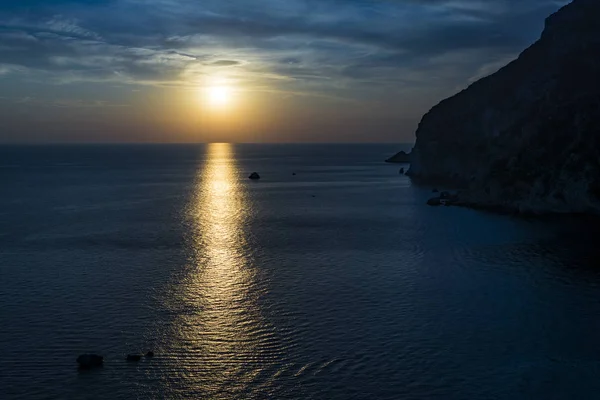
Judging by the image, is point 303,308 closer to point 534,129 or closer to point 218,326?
point 218,326

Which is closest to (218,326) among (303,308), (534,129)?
(303,308)

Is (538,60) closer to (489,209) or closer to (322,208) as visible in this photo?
(489,209)

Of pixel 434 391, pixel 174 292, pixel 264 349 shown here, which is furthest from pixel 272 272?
pixel 434 391

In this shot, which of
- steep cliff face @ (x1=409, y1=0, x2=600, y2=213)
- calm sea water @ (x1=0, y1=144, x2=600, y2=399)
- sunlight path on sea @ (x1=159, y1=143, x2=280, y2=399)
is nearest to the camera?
calm sea water @ (x1=0, y1=144, x2=600, y2=399)

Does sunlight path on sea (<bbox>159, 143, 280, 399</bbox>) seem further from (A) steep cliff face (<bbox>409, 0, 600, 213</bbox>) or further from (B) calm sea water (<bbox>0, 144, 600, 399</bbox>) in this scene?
(A) steep cliff face (<bbox>409, 0, 600, 213</bbox>)

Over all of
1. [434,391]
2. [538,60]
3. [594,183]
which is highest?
[538,60]

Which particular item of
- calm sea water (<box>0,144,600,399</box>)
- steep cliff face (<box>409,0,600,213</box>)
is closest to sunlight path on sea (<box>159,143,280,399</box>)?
calm sea water (<box>0,144,600,399</box>)
